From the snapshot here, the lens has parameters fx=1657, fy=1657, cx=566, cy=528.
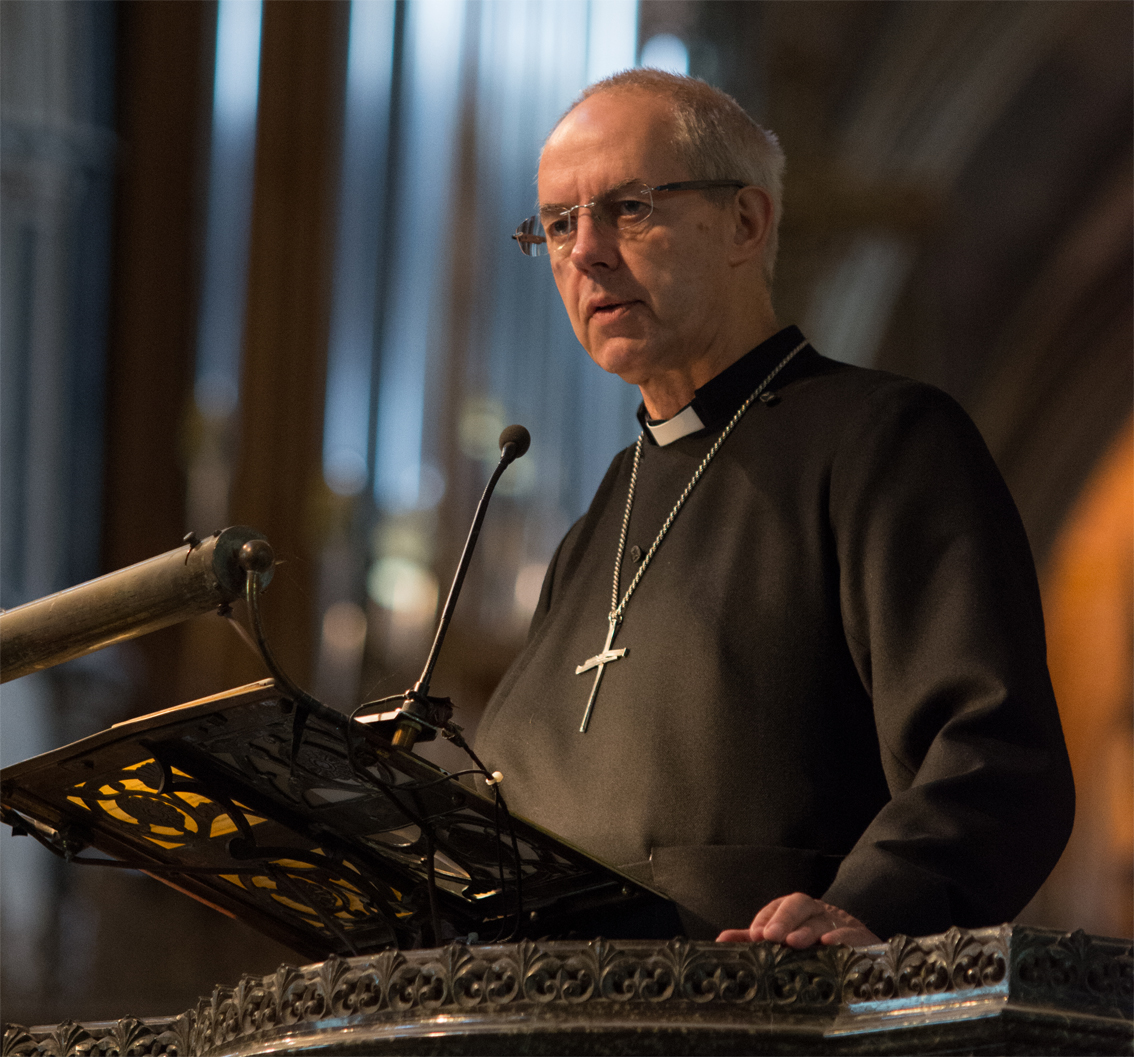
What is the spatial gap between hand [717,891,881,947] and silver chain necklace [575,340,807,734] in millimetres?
698

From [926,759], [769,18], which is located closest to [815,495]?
[926,759]

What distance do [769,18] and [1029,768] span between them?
8.52m

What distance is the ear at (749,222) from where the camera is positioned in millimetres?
2365

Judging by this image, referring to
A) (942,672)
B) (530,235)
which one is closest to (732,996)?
(942,672)

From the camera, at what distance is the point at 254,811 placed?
5.30 ft

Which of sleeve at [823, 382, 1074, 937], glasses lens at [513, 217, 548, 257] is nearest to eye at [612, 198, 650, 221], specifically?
glasses lens at [513, 217, 548, 257]

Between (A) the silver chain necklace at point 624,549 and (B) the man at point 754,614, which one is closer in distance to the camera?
(B) the man at point 754,614

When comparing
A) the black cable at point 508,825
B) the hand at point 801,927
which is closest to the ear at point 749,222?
the black cable at point 508,825

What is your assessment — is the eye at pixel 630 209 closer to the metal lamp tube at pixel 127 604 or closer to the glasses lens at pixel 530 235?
the glasses lens at pixel 530 235

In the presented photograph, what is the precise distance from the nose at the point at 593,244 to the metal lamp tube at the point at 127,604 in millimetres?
908

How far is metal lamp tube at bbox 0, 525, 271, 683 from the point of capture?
143cm

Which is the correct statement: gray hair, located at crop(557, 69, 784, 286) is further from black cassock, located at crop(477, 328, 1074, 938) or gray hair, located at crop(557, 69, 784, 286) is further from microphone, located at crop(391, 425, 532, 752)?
microphone, located at crop(391, 425, 532, 752)

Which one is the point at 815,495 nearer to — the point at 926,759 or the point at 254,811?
the point at 926,759

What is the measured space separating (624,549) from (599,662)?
0.29m
